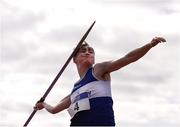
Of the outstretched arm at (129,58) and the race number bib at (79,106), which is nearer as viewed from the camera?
the outstretched arm at (129,58)

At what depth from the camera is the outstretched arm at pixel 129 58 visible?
6.86 metres

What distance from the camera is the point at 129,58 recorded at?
7137mm

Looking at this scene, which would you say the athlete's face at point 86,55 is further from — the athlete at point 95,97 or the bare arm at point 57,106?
the bare arm at point 57,106

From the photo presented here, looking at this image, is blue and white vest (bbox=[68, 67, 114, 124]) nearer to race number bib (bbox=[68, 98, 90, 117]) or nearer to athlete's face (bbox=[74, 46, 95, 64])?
race number bib (bbox=[68, 98, 90, 117])

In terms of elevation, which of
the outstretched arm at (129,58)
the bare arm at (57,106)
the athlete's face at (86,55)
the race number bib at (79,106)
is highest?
the athlete's face at (86,55)

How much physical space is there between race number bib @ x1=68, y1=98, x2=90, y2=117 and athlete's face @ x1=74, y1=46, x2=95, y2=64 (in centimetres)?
72

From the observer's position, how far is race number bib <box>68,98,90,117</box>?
7707 mm

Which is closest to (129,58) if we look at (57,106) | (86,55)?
(86,55)

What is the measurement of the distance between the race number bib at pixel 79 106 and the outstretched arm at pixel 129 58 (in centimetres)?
58

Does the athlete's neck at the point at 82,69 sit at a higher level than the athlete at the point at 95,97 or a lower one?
higher

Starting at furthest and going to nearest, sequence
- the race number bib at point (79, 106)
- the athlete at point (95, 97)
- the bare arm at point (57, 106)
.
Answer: the bare arm at point (57, 106) < the race number bib at point (79, 106) < the athlete at point (95, 97)

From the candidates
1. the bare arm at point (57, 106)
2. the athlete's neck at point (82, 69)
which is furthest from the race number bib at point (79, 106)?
the bare arm at point (57, 106)

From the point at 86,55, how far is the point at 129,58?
1212 millimetres


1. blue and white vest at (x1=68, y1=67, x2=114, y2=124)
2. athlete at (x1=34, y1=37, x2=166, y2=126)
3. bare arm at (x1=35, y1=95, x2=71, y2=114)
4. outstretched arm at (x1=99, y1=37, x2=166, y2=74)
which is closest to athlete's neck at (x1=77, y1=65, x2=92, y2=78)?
athlete at (x1=34, y1=37, x2=166, y2=126)
